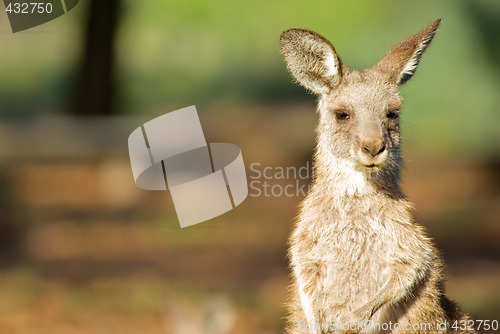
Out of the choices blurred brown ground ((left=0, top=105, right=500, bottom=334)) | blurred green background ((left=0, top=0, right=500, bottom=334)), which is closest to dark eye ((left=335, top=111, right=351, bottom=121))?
blurred green background ((left=0, top=0, right=500, bottom=334))

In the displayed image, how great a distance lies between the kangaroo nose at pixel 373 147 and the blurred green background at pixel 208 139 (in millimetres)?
724

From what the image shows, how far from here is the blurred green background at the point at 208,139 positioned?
8445 millimetres

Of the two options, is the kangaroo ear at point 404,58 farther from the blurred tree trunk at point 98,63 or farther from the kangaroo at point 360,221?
the blurred tree trunk at point 98,63

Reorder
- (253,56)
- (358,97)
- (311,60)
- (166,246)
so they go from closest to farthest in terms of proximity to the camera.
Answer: (311,60) → (358,97) → (166,246) → (253,56)

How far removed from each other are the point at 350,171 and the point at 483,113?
477 inches

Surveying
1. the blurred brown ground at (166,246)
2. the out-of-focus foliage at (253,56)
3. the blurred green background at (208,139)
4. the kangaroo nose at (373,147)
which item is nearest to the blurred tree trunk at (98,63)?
the blurred green background at (208,139)

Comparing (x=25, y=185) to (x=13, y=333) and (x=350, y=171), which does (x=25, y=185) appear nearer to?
(x=13, y=333)

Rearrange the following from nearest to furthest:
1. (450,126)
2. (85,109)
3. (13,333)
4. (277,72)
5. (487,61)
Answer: (13,333), (85,109), (487,61), (450,126), (277,72)

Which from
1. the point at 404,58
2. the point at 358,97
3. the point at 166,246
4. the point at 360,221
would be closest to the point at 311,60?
the point at 358,97

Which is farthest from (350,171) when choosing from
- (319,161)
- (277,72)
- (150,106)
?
(277,72)

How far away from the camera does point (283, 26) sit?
16.3 m

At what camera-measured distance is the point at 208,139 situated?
15859 millimetres

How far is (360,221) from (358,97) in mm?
582

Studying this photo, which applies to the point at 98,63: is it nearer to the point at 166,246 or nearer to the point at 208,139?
the point at 166,246
